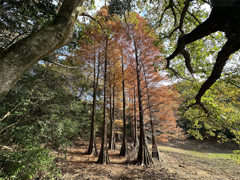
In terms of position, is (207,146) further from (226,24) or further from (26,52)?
(26,52)

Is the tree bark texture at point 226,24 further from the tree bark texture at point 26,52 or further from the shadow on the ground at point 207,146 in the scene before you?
the shadow on the ground at point 207,146

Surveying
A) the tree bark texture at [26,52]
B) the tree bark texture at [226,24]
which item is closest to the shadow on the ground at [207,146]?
the tree bark texture at [226,24]

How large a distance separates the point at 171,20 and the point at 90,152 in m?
10.2

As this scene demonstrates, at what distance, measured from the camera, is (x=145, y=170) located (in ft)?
19.0

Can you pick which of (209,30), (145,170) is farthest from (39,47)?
(145,170)

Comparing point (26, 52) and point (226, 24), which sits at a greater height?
point (226, 24)

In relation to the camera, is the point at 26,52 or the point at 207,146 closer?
the point at 26,52

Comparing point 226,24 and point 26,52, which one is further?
point 226,24

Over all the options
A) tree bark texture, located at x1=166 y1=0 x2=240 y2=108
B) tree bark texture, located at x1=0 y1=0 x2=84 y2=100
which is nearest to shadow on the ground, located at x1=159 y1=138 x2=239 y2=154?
tree bark texture, located at x1=166 y1=0 x2=240 y2=108

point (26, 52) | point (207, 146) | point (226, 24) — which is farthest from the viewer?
point (207, 146)

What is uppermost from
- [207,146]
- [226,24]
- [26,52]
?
[226,24]

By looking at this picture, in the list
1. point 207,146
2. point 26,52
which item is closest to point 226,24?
point 26,52

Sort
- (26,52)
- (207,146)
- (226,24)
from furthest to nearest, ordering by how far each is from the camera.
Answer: (207,146)
(226,24)
(26,52)

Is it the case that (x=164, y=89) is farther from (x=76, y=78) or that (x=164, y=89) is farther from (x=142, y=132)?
(x=76, y=78)
